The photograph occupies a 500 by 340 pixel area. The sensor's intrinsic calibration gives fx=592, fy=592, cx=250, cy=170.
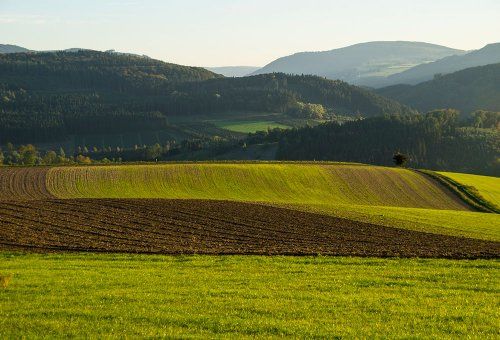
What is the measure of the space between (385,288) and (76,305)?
1268cm

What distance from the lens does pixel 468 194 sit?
79.9 meters

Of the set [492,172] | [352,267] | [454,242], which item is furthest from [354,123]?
[352,267]

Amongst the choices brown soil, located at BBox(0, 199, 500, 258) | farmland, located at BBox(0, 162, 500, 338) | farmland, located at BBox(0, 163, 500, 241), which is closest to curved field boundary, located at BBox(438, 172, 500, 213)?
farmland, located at BBox(0, 163, 500, 241)

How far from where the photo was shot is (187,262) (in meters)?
32.4

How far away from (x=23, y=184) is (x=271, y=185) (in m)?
31.9

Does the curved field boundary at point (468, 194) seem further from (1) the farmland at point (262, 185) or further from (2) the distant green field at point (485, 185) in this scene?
(1) the farmland at point (262, 185)

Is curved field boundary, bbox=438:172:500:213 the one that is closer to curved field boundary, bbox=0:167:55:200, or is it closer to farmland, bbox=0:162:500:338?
farmland, bbox=0:162:500:338

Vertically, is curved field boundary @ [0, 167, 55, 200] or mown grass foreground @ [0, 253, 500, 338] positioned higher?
mown grass foreground @ [0, 253, 500, 338]

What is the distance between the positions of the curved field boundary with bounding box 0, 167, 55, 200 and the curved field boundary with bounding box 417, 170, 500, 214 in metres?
52.2

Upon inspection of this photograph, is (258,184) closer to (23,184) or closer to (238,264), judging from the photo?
(23,184)

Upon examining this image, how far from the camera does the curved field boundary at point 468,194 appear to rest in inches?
2916

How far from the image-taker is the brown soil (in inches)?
1496

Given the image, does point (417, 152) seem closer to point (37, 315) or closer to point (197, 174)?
point (197, 174)

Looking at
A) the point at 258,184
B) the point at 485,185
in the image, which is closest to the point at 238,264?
the point at 258,184
